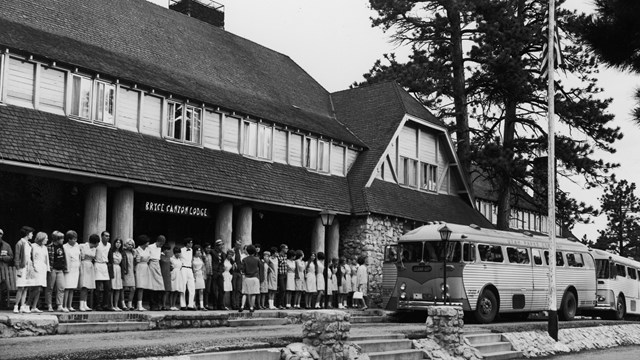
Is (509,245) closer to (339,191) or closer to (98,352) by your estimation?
(339,191)

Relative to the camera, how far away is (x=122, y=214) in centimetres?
2205

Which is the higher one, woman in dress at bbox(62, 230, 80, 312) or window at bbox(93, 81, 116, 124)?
window at bbox(93, 81, 116, 124)

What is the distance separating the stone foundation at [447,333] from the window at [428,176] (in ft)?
58.3

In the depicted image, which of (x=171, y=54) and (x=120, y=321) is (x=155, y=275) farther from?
(x=171, y=54)

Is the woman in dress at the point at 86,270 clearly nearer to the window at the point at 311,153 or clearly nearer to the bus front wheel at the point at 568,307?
the window at the point at 311,153

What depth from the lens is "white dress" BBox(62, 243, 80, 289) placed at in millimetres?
17625

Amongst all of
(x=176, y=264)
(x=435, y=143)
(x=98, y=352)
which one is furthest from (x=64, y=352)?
(x=435, y=143)

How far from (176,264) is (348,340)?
677cm

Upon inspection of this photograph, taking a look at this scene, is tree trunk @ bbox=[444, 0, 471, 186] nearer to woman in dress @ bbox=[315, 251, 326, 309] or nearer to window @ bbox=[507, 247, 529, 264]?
window @ bbox=[507, 247, 529, 264]

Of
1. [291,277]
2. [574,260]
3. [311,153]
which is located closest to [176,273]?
[291,277]

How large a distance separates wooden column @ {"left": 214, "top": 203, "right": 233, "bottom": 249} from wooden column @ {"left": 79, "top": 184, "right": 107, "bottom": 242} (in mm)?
4905

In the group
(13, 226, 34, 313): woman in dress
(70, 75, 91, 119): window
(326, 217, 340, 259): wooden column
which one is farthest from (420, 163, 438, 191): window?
(13, 226, 34, 313): woman in dress

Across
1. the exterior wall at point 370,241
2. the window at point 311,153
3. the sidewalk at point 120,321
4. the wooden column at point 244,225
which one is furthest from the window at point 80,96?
the exterior wall at point 370,241

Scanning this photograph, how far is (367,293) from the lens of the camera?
96.9ft
